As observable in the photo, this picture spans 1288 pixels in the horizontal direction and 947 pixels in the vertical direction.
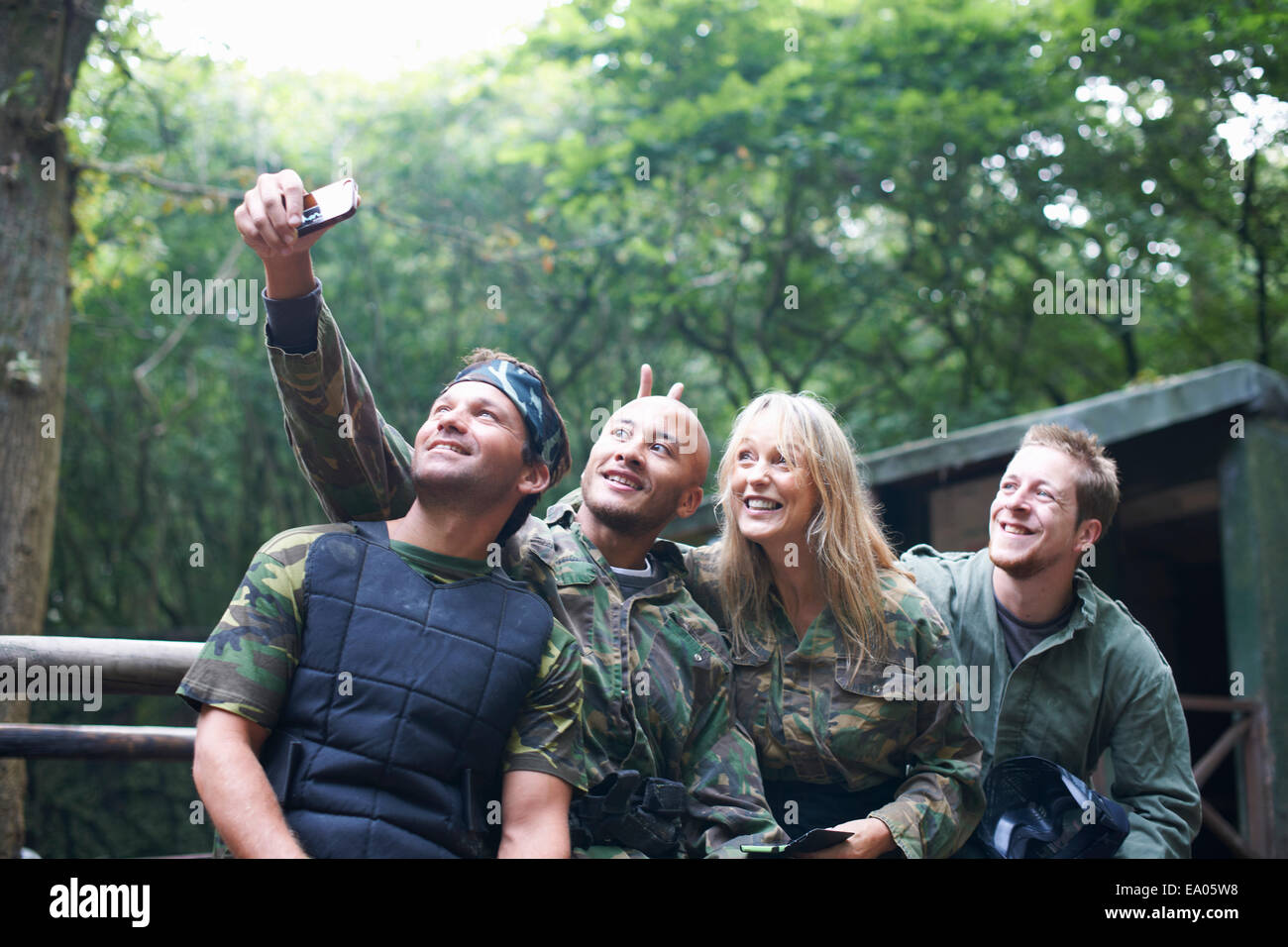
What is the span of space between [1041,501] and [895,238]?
9515mm

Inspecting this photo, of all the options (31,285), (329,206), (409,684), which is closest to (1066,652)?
(409,684)

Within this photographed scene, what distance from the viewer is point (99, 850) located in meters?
9.81

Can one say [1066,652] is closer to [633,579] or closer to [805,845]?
[805,845]

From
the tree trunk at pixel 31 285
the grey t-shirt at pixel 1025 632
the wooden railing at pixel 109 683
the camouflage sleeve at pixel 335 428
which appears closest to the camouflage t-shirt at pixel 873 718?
the grey t-shirt at pixel 1025 632

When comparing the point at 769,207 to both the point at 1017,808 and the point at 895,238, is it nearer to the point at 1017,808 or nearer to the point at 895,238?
the point at 895,238

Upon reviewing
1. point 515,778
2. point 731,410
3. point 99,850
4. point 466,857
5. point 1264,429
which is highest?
point 731,410

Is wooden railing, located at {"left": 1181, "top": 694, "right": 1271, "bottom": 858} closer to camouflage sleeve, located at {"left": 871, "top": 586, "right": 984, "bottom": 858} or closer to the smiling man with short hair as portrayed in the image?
the smiling man with short hair

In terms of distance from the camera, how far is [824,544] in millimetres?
2764

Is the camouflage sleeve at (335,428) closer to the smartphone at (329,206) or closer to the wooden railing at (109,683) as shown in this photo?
the smartphone at (329,206)

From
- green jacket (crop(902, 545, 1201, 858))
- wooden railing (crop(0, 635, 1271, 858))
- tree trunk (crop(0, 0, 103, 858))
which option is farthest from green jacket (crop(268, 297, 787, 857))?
tree trunk (crop(0, 0, 103, 858))

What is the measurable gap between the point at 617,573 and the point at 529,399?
498mm

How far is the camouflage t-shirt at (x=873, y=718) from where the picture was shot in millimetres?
2668

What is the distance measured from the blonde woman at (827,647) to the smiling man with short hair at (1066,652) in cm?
32
